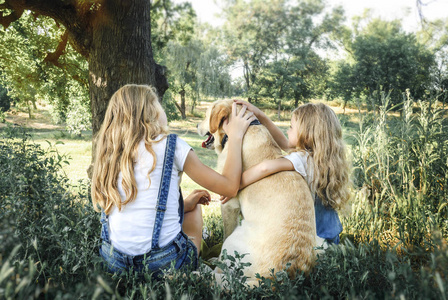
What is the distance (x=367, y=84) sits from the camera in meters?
33.6

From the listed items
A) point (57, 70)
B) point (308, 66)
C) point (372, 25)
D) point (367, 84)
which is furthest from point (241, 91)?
point (57, 70)

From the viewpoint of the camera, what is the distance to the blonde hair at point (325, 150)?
2.71 metres

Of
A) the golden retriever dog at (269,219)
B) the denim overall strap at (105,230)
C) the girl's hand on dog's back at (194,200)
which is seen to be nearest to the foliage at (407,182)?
the golden retriever dog at (269,219)

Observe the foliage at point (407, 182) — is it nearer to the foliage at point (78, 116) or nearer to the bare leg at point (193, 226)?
the bare leg at point (193, 226)

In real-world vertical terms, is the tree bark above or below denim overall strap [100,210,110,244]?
above

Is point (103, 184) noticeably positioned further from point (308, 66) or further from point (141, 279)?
point (308, 66)

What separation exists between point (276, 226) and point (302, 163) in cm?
67

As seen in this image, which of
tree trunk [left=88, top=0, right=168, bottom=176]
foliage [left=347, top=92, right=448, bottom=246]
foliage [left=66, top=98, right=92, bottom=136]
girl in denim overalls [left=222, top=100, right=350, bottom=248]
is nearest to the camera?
girl in denim overalls [left=222, top=100, right=350, bottom=248]

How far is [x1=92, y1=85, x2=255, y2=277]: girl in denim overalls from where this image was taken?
7.20 feet

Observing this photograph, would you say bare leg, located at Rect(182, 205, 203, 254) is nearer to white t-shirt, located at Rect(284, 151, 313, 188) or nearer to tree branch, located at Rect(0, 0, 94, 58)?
white t-shirt, located at Rect(284, 151, 313, 188)

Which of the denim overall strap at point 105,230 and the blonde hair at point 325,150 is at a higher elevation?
the blonde hair at point 325,150

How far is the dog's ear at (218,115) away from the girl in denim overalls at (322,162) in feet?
2.17

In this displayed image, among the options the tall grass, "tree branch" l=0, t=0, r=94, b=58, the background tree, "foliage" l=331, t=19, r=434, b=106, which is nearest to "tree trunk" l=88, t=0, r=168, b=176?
the background tree

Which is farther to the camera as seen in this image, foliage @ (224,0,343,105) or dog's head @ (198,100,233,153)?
foliage @ (224,0,343,105)
